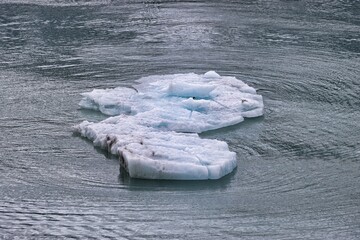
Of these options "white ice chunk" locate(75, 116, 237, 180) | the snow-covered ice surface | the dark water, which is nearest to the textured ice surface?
the snow-covered ice surface

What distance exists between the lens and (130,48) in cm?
1888

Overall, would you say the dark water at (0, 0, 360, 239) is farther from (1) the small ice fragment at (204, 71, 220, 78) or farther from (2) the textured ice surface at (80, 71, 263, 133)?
(1) the small ice fragment at (204, 71, 220, 78)

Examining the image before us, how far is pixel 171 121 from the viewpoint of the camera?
14.0m

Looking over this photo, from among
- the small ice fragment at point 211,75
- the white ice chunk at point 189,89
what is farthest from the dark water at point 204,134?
the white ice chunk at point 189,89

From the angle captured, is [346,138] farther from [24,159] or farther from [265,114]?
[24,159]

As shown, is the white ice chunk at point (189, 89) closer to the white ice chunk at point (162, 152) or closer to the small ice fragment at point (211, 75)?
the small ice fragment at point (211, 75)

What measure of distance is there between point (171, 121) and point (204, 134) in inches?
23.4

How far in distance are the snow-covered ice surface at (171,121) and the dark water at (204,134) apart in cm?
22

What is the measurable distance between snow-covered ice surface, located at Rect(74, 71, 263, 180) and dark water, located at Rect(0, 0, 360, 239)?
22cm

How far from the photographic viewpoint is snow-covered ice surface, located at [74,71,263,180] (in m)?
12.2

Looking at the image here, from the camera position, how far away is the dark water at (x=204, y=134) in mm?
11109

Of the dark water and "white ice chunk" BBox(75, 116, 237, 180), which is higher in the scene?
"white ice chunk" BBox(75, 116, 237, 180)

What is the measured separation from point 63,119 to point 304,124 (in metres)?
4.18

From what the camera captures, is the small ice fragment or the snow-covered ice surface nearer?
the snow-covered ice surface
